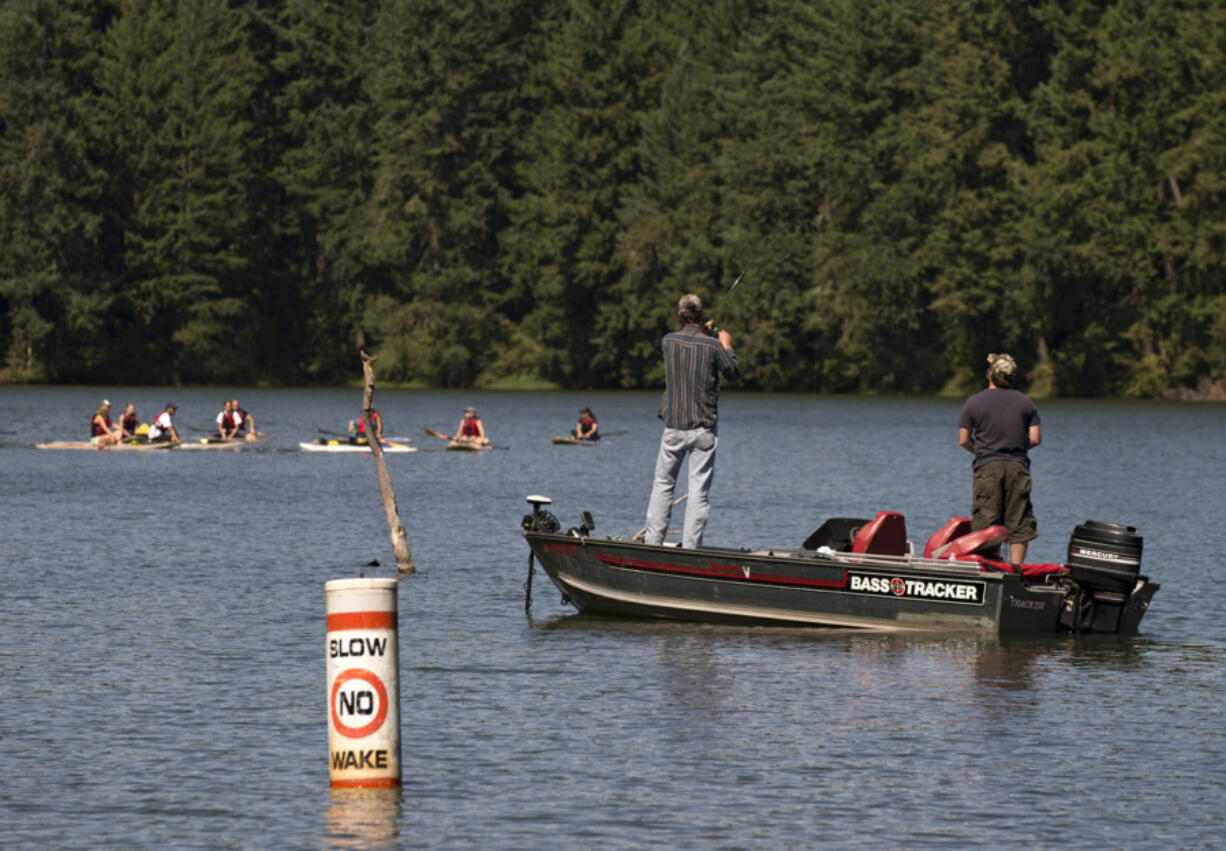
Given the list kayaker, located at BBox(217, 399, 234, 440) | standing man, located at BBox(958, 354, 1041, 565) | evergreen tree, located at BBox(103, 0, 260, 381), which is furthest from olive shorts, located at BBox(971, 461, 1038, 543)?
evergreen tree, located at BBox(103, 0, 260, 381)

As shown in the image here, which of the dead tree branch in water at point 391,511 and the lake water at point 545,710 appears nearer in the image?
the lake water at point 545,710

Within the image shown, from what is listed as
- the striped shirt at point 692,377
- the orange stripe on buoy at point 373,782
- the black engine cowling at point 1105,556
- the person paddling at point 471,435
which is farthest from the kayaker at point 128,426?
the orange stripe on buoy at point 373,782

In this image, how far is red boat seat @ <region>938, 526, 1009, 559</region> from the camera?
19359 mm

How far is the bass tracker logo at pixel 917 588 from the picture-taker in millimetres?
19344

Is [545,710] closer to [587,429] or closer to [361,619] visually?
[361,619]

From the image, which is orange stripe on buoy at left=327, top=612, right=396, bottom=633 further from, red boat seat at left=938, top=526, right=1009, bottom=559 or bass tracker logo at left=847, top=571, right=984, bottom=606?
red boat seat at left=938, top=526, right=1009, bottom=559

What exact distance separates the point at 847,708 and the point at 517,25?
118716 mm

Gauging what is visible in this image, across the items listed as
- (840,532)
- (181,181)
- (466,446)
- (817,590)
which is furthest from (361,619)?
(181,181)

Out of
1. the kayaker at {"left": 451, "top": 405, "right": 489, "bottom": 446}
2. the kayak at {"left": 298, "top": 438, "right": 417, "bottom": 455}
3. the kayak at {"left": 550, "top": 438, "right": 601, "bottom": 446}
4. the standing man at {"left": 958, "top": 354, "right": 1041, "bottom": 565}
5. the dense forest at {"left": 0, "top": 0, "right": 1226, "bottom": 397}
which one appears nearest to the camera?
the standing man at {"left": 958, "top": 354, "right": 1041, "bottom": 565}

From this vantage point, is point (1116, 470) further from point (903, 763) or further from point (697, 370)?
point (903, 763)

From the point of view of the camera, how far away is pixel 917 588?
19.6m

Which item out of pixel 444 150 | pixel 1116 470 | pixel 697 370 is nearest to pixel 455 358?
pixel 444 150

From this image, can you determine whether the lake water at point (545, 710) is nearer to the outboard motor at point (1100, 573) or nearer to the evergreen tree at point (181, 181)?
the outboard motor at point (1100, 573)

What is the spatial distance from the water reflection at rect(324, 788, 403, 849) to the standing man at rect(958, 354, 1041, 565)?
8481 mm
